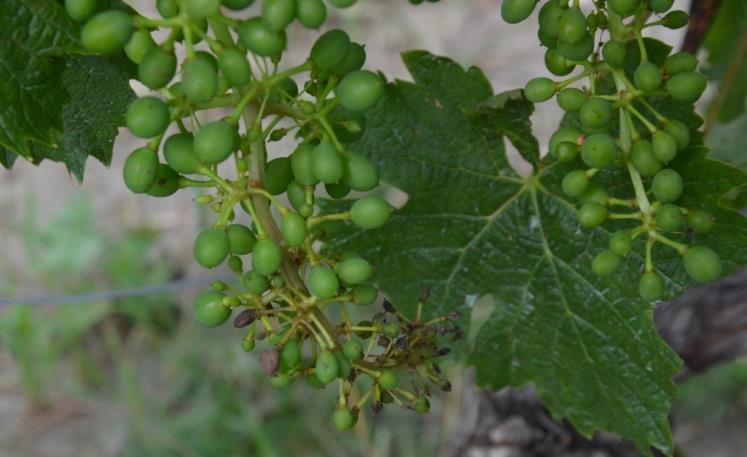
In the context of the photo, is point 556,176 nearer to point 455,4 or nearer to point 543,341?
point 543,341

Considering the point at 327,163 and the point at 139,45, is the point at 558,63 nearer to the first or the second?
the point at 327,163

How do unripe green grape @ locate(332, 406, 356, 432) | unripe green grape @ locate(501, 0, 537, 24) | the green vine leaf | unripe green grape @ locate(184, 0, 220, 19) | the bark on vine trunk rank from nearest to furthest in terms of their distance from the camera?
1. unripe green grape @ locate(184, 0, 220, 19)
2. unripe green grape @ locate(332, 406, 356, 432)
3. unripe green grape @ locate(501, 0, 537, 24)
4. the green vine leaf
5. the bark on vine trunk

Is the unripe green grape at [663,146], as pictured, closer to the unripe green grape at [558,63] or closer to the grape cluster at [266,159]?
the unripe green grape at [558,63]

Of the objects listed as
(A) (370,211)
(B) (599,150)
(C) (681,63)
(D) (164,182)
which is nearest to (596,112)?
(B) (599,150)

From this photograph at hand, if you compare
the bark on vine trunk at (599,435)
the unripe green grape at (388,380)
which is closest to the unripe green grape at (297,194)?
the unripe green grape at (388,380)

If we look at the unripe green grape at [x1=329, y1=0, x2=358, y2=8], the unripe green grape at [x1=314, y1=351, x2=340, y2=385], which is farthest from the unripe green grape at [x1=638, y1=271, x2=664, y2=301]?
the unripe green grape at [x1=329, y1=0, x2=358, y2=8]

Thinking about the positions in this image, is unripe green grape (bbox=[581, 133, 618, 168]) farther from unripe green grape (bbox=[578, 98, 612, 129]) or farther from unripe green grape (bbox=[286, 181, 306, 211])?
unripe green grape (bbox=[286, 181, 306, 211])

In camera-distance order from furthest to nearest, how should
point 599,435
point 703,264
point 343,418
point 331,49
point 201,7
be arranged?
point 599,435
point 703,264
point 343,418
point 331,49
point 201,7
